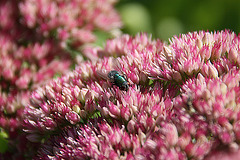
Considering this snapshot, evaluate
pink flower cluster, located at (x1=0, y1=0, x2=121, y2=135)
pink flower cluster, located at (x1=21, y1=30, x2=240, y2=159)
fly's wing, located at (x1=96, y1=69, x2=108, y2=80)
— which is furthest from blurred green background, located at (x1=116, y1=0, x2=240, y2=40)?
fly's wing, located at (x1=96, y1=69, x2=108, y2=80)

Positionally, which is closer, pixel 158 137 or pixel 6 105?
pixel 158 137

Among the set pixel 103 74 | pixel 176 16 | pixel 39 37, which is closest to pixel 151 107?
pixel 103 74

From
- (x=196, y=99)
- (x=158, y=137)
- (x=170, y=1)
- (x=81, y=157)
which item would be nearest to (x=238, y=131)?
(x=196, y=99)

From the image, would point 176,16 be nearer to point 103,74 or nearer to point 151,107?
point 103,74

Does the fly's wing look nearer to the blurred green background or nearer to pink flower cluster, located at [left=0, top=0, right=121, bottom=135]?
pink flower cluster, located at [left=0, top=0, right=121, bottom=135]

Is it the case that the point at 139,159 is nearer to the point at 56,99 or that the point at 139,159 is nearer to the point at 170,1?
the point at 56,99
